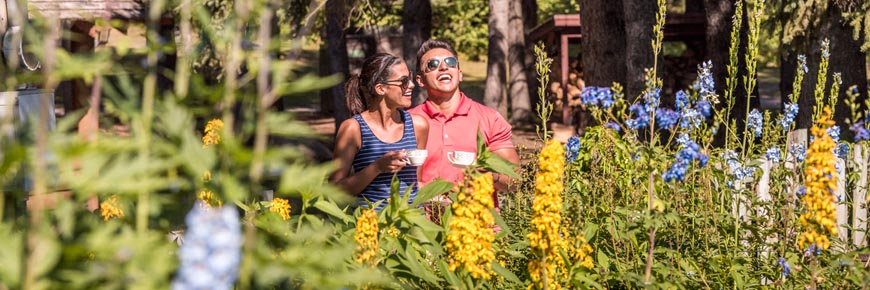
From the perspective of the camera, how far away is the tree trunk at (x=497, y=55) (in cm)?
2291

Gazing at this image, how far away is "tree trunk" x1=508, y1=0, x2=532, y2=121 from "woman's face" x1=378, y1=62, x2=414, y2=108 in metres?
19.5

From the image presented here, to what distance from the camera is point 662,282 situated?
11.3ft

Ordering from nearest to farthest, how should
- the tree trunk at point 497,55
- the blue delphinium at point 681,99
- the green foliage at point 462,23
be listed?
the blue delphinium at point 681,99 < the tree trunk at point 497,55 < the green foliage at point 462,23

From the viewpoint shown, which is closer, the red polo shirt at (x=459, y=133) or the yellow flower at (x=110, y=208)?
the yellow flower at (x=110, y=208)

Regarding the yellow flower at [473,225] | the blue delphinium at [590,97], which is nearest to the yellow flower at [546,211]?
the yellow flower at [473,225]

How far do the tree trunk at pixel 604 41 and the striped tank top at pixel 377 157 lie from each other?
8.86 m

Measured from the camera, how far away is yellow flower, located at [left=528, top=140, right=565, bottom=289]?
2.73 metres

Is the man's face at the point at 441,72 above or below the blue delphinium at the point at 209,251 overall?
above

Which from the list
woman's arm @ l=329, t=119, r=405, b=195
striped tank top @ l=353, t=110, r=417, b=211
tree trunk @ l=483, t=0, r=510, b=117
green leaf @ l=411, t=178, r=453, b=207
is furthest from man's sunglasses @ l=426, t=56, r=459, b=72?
tree trunk @ l=483, t=0, r=510, b=117

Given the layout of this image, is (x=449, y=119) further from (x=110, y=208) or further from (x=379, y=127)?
(x=110, y=208)

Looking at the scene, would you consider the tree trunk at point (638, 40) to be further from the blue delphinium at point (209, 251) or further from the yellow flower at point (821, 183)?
the blue delphinium at point (209, 251)

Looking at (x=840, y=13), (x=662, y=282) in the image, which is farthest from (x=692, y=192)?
(x=840, y=13)

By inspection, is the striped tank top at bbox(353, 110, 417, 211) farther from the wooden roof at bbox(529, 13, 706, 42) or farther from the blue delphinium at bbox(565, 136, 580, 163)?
the wooden roof at bbox(529, 13, 706, 42)

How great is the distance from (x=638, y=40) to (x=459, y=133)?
303 inches
